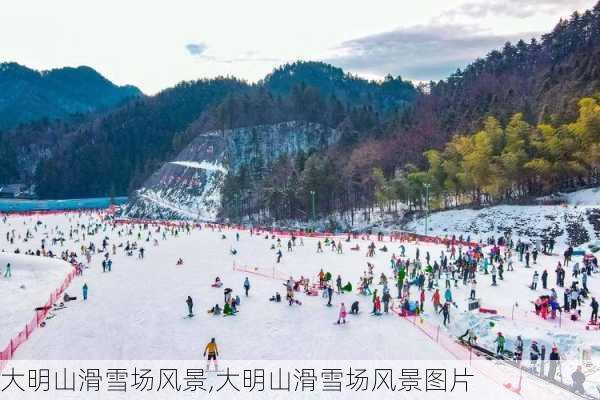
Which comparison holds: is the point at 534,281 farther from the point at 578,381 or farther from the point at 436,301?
the point at 578,381

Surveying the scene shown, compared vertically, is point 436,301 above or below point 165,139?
below

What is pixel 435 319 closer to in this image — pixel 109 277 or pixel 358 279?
pixel 358 279

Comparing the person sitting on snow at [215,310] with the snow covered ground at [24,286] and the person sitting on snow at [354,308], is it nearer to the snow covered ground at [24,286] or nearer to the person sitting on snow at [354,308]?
the person sitting on snow at [354,308]

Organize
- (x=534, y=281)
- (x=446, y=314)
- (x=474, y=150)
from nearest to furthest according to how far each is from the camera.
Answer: (x=446, y=314) → (x=534, y=281) → (x=474, y=150)

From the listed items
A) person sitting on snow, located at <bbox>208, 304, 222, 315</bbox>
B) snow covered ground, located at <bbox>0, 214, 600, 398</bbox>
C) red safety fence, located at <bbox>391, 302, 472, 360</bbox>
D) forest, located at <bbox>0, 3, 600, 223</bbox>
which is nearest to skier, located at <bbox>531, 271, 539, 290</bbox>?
snow covered ground, located at <bbox>0, 214, 600, 398</bbox>

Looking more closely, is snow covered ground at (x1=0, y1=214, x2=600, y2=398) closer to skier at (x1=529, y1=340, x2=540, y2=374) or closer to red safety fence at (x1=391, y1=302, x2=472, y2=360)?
red safety fence at (x1=391, y1=302, x2=472, y2=360)

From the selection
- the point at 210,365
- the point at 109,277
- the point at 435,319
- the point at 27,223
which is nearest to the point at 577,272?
the point at 435,319

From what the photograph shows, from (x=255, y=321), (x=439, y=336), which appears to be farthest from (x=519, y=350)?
(x=255, y=321)
